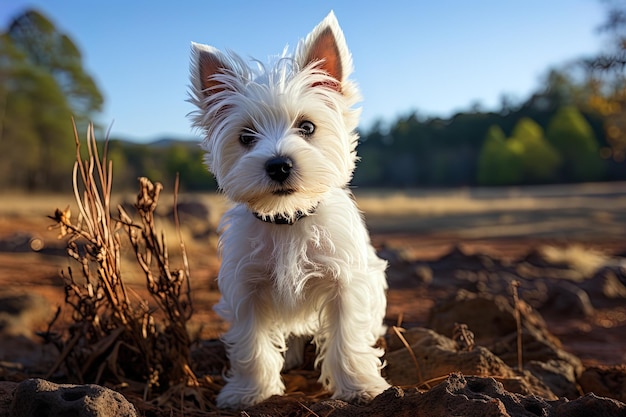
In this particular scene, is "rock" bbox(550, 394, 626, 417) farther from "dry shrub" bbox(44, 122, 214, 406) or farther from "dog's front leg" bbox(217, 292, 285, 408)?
"dry shrub" bbox(44, 122, 214, 406)

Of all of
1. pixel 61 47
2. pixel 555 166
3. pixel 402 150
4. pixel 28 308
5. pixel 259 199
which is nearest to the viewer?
pixel 259 199

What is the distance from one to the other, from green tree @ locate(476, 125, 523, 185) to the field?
9.94 meters

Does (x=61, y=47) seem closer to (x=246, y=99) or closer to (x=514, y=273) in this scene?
(x=514, y=273)

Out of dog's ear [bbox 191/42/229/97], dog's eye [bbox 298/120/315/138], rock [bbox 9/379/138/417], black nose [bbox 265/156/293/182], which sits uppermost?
dog's ear [bbox 191/42/229/97]

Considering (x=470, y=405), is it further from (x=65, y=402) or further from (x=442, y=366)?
(x=65, y=402)

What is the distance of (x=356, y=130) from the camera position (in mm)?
3885

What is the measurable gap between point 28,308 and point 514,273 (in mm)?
8309

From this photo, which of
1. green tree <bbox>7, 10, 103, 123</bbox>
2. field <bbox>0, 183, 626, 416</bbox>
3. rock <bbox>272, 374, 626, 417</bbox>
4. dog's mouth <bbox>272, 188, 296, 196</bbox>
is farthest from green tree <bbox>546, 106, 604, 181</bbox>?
rock <bbox>272, 374, 626, 417</bbox>

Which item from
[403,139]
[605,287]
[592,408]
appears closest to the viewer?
[592,408]

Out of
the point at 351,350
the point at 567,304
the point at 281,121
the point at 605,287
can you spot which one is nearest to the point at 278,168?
the point at 281,121

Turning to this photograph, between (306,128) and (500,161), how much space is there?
149 feet

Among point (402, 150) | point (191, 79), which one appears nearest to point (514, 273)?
point (191, 79)

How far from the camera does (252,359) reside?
3619 mm

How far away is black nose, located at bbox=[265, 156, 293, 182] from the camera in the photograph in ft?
10.1
